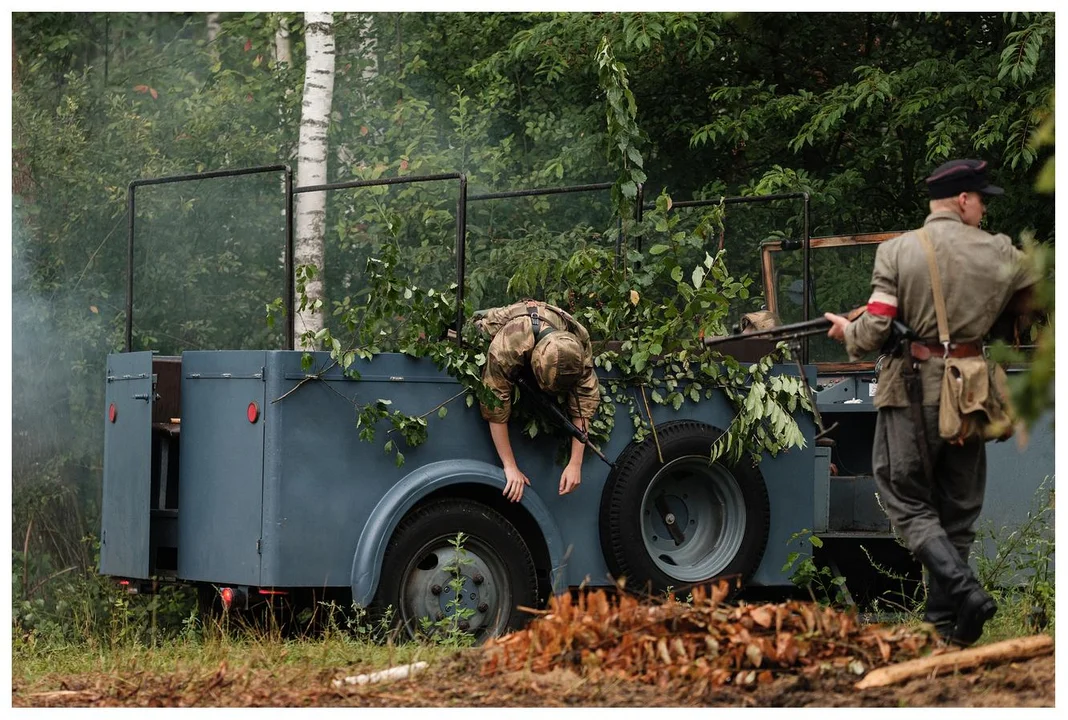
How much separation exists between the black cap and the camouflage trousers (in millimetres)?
808

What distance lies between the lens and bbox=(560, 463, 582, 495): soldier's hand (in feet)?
24.2

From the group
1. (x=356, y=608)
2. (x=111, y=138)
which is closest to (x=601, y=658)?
(x=356, y=608)

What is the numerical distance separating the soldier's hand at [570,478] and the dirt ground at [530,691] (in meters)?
1.75

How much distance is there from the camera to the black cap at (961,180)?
5996 millimetres

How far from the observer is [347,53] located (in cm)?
1526

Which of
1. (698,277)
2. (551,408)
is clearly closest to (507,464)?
(551,408)

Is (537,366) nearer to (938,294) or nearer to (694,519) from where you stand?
(694,519)

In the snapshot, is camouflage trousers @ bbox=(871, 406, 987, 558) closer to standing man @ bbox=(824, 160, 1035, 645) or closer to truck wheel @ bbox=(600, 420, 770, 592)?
standing man @ bbox=(824, 160, 1035, 645)

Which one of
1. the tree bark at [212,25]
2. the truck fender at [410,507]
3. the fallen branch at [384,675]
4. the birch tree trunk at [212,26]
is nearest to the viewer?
the fallen branch at [384,675]

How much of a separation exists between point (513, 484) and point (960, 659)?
2.43m

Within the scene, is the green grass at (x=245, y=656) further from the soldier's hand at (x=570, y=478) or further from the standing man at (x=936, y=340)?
the standing man at (x=936, y=340)

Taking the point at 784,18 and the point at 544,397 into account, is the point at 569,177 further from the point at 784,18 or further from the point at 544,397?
the point at 544,397

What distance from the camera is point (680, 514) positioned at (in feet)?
25.9

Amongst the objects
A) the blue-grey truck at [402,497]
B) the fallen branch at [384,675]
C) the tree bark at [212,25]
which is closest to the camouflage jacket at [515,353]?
the blue-grey truck at [402,497]
